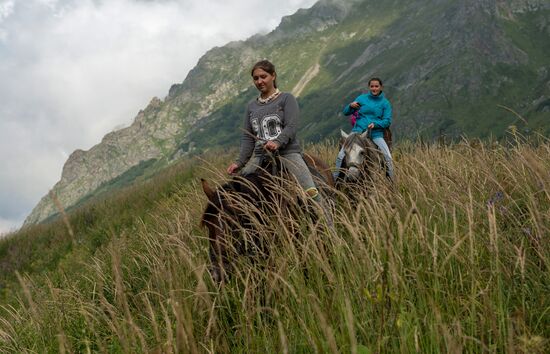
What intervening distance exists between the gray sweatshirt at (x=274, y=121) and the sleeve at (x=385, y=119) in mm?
3509

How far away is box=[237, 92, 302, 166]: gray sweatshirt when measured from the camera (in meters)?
5.60

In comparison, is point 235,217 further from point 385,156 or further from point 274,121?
point 385,156

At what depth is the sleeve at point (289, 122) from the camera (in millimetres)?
5344

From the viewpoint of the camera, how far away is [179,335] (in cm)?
152

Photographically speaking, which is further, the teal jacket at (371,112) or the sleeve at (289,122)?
the teal jacket at (371,112)

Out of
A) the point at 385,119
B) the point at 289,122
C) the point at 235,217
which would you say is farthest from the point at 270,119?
the point at 385,119

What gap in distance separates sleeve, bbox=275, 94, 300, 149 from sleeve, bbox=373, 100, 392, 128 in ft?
11.7

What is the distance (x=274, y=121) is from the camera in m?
5.79

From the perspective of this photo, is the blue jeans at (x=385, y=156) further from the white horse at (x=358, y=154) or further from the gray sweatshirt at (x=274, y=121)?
the gray sweatshirt at (x=274, y=121)

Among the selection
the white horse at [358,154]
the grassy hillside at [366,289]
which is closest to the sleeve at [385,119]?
the white horse at [358,154]

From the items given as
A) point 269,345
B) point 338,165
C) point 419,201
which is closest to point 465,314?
point 269,345

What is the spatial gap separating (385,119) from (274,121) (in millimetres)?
3859

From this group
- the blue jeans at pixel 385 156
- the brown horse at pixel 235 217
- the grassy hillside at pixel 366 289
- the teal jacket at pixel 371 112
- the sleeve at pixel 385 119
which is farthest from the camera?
the teal jacket at pixel 371 112

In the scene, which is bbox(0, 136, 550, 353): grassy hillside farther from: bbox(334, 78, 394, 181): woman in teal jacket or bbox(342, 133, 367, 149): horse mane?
bbox(334, 78, 394, 181): woman in teal jacket
